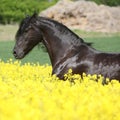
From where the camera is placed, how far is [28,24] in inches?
398

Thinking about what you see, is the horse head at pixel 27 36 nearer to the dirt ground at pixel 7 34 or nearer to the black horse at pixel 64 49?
the black horse at pixel 64 49

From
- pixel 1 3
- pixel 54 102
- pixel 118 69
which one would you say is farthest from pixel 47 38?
pixel 1 3

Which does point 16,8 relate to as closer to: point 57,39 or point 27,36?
point 27,36

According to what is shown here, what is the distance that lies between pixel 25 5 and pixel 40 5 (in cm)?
247

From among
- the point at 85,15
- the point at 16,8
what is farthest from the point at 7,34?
the point at 16,8

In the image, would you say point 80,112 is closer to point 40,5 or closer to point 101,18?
point 101,18

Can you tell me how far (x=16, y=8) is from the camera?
228 ft

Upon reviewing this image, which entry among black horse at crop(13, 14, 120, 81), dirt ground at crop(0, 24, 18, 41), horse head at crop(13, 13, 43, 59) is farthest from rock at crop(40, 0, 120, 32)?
black horse at crop(13, 14, 120, 81)

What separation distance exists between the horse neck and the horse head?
130 millimetres

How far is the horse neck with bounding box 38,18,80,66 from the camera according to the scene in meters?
9.87

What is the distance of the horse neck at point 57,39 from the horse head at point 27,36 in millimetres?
130

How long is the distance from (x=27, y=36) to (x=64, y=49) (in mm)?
867

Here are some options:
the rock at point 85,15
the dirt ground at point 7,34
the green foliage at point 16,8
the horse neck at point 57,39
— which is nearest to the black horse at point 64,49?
the horse neck at point 57,39

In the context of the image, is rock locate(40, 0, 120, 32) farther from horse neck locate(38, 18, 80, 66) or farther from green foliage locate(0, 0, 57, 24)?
horse neck locate(38, 18, 80, 66)
